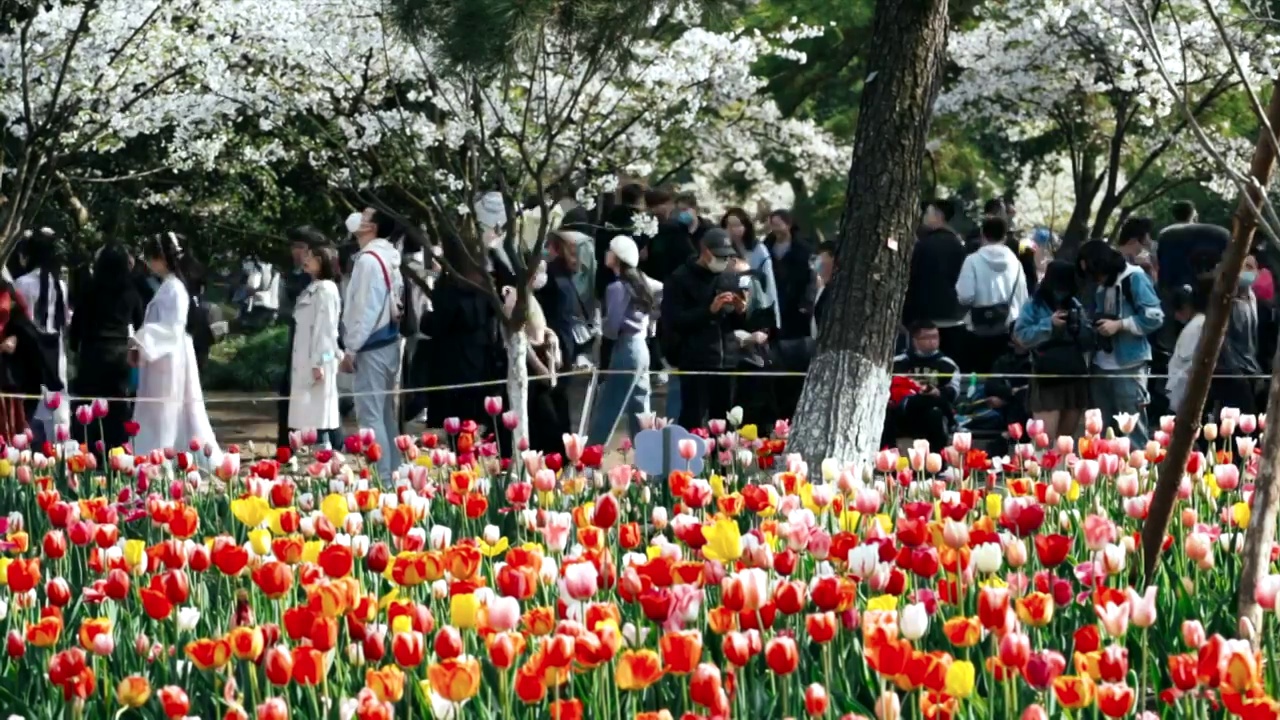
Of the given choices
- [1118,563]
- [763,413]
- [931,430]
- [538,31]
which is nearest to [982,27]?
[763,413]

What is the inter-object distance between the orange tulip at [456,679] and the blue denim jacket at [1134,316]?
8.42 metres

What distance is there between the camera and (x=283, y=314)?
35.2 meters

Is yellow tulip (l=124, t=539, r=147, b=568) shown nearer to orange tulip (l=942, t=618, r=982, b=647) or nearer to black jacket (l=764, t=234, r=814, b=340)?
orange tulip (l=942, t=618, r=982, b=647)

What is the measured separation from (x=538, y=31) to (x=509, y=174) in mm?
6967

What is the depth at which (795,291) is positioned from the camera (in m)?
13.7

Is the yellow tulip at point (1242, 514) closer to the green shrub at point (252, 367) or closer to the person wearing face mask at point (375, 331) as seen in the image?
the person wearing face mask at point (375, 331)

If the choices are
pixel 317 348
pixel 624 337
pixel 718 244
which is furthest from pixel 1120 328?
pixel 317 348

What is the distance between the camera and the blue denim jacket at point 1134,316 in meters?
11.4

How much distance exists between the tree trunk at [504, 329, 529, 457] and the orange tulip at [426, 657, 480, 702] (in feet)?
22.2

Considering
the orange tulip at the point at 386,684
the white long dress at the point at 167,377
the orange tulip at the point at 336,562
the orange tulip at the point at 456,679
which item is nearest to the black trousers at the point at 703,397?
the white long dress at the point at 167,377

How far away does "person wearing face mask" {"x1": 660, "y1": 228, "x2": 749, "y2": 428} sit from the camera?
12.1 m

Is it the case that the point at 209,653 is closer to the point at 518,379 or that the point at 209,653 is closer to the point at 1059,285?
the point at 518,379

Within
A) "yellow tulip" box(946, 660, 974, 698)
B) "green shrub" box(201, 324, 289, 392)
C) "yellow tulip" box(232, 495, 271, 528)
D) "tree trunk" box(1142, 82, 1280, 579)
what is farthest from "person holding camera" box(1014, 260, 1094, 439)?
"green shrub" box(201, 324, 289, 392)

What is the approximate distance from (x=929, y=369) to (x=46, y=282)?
17.9 feet
